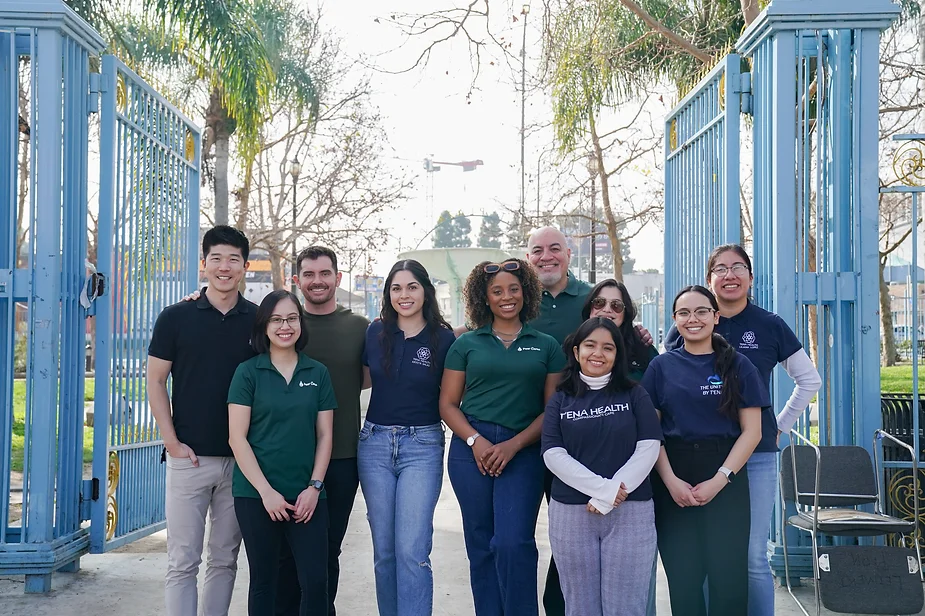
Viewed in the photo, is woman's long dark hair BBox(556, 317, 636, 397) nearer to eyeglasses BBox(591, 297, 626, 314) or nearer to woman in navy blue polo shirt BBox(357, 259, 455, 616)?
eyeglasses BBox(591, 297, 626, 314)

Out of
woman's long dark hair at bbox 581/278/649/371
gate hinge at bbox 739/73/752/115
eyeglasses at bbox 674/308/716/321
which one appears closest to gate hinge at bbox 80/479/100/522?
woman's long dark hair at bbox 581/278/649/371

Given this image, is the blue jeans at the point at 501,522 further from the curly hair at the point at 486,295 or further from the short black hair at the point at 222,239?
the short black hair at the point at 222,239

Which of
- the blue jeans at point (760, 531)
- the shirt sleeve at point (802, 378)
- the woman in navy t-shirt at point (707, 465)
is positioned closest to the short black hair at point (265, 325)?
the woman in navy t-shirt at point (707, 465)

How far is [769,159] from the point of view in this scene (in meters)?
5.52

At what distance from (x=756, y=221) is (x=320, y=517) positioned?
3.20 metres

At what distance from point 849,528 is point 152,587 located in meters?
3.97

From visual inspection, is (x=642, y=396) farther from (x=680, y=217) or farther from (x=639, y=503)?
(x=680, y=217)

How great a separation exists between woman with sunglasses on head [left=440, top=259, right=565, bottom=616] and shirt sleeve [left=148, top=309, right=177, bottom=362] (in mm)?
1278

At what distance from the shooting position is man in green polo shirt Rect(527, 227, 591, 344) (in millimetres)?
4859

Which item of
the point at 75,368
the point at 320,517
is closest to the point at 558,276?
the point at 320,517

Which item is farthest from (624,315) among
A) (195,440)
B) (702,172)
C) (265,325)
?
(702,172)

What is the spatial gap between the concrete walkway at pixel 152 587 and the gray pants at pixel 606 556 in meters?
1.49

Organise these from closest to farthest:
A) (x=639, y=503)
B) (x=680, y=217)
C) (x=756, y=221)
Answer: (x=639, y=503) → (x=756, y=221) → (x=680, y=217)

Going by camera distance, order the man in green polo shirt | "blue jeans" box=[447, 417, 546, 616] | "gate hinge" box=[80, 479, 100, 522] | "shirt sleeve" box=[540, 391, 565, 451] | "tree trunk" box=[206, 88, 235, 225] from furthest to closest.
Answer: "tree trunk" box=[206, 88, 235, 225]
"gate hinge" box=[80, 479, 100, 522]
the man in green polo shirt
"blue jeans" box=[447, 417, 546, 616]
"shirt sleeve" box=[540, 391, 565, 451]
